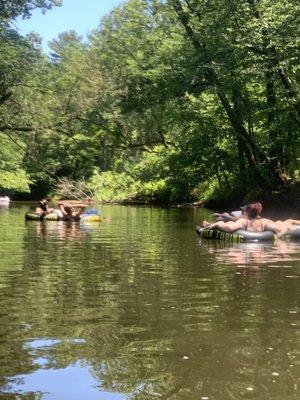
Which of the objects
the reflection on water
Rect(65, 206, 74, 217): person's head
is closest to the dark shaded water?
the reflection on water

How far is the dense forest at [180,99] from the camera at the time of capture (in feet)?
66.9

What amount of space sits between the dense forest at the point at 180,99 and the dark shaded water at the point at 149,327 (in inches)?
370

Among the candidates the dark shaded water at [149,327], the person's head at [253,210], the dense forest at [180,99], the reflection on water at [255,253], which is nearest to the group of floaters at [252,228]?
the person's head at [253,210]

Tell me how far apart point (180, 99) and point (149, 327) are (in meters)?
21.1

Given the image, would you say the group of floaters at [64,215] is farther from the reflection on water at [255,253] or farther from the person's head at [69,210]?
the reflection on water at [255,253]

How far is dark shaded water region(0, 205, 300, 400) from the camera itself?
448 centimetres

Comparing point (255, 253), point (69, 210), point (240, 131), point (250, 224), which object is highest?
point (240, 131)

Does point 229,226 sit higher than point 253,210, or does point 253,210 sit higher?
point 253,210

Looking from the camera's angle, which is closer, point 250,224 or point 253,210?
point 253,210

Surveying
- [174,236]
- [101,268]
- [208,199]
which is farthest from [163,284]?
[208,199]

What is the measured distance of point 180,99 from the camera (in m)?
26.4

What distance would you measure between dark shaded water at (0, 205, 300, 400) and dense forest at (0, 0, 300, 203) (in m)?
9.39

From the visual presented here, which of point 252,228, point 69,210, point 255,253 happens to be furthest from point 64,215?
point 255,253

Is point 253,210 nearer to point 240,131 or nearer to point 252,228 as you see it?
point 252,228
